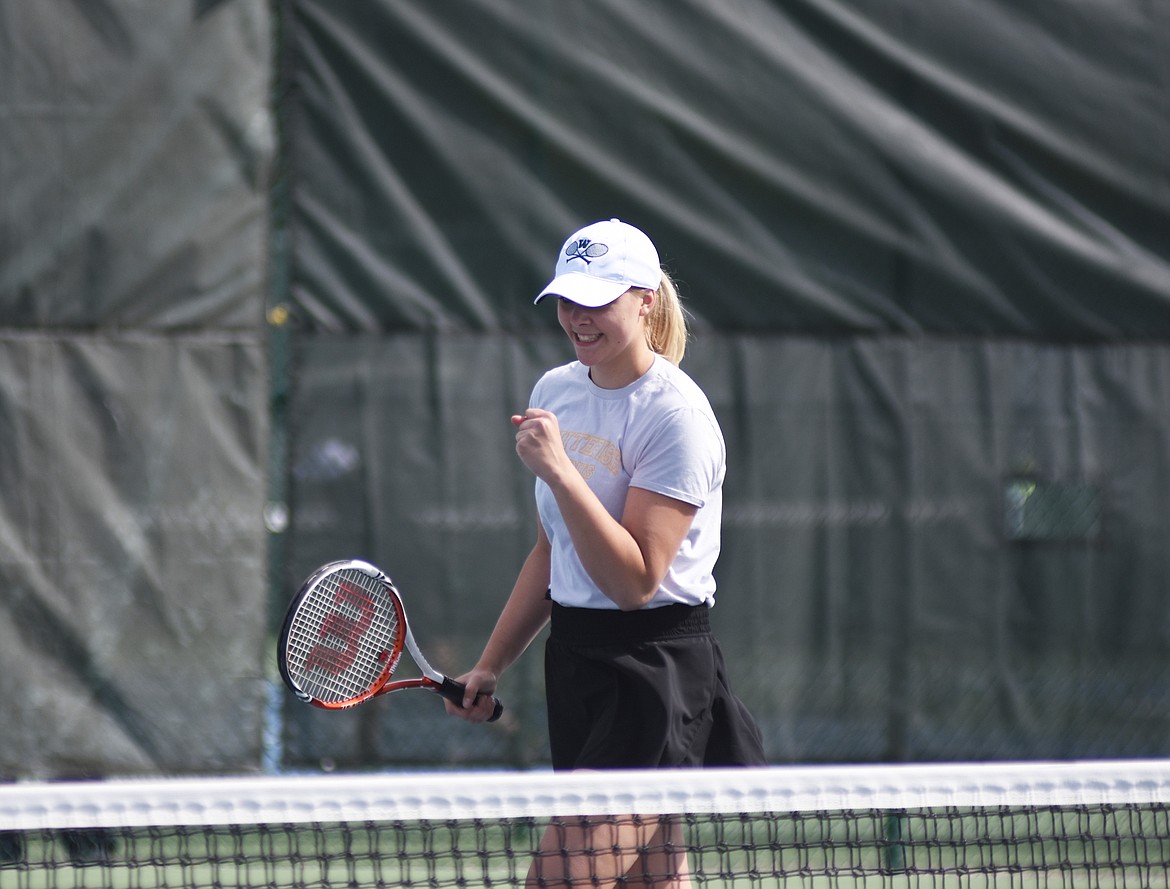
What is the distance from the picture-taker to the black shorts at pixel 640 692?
1770mm

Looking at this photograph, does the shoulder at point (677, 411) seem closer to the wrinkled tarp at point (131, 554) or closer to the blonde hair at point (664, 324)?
the blonde hair at point (664, 324)

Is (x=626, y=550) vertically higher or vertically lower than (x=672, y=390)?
lower

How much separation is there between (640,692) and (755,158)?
7.05ft

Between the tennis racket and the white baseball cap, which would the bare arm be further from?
the tennis racket

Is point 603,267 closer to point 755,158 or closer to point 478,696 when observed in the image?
point 478,696

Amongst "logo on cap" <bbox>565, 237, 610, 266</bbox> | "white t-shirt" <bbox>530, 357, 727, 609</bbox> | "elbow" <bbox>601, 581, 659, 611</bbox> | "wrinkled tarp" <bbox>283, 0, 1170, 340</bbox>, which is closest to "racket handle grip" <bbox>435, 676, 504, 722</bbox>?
"white t-shirt" <bbox>530, 357, 727, 609</bbox>

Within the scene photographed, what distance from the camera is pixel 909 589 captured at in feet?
11.4

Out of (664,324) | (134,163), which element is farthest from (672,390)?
(134,163)

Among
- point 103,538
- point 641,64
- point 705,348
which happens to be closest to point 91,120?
point 103,538

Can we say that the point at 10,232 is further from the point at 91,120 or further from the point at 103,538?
the point at 103,538

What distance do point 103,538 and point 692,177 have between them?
182cm

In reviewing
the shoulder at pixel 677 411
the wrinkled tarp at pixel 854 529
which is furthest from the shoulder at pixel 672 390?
the wrinkled tarp at pixel 854 529

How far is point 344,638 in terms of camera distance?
2012 mm

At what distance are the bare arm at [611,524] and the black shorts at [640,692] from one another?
0.28 ft
